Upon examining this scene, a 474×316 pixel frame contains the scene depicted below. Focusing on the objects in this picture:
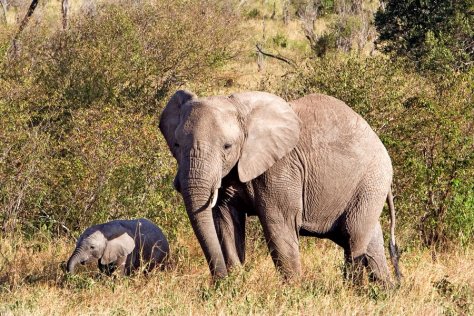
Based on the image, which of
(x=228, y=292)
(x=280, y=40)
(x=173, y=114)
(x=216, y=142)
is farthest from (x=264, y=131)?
(x=280, y=40)

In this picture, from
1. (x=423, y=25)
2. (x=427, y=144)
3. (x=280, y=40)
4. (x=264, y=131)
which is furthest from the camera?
(x=280, y=40)

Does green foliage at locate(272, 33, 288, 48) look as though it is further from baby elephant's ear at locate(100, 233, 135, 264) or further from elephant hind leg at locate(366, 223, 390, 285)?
elephant hind leg at locate(366, 223, 390, 285)

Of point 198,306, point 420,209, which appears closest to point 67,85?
point 420,209

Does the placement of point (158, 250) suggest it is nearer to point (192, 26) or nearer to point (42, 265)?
point (42, 265)

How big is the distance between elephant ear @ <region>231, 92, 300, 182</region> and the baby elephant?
61.0 inches

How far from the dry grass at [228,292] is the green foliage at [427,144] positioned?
131 cm

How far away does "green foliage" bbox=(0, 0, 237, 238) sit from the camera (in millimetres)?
9375

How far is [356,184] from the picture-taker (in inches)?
266

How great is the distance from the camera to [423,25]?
70.7ft

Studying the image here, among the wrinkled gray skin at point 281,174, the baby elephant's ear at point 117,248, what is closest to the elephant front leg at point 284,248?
the wrinkled gray skin at point 281,174

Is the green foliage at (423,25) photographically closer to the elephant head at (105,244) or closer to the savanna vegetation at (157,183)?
the savanna vegetation at (157,183)

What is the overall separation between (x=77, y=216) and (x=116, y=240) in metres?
1.96

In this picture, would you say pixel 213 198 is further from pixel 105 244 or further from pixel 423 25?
pixel 423 25

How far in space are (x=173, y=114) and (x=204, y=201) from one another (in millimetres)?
812
